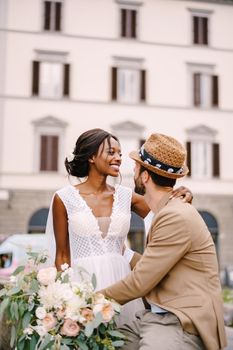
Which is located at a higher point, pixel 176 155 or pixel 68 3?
pixel 68 3

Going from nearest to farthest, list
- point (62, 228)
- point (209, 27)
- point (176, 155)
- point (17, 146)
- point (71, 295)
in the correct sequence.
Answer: point (71, 295) → point (176, 155) → point (62, 228) → point (17, 146) → point (209, 27)

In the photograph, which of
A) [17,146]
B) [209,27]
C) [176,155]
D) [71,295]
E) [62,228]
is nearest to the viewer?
[71,295]

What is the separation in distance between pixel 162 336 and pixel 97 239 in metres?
0.91

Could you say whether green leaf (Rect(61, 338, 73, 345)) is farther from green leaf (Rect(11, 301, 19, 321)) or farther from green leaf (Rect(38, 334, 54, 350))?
green leaf (Rect(11, 301, 19, 321))

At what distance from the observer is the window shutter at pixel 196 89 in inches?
920

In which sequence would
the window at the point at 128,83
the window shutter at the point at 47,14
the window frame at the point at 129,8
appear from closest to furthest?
the window shutter at the point at 47,14
the window at the point at 128,83
the window frame at the point at 129,8

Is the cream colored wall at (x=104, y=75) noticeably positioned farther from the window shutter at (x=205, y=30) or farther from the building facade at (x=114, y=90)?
the window shutter at (x=205, y=30)

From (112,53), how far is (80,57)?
1291mm

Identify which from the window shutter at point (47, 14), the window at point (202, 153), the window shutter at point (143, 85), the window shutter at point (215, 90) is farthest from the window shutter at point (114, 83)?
the window shutter at point (215, 90)

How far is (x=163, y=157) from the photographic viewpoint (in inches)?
101

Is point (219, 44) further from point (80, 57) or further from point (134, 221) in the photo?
point (134, 221)

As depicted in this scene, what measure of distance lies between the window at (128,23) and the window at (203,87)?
2712 millimetres

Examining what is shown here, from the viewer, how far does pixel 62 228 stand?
124 inches

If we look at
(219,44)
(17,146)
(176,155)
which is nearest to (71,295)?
(176,155)
